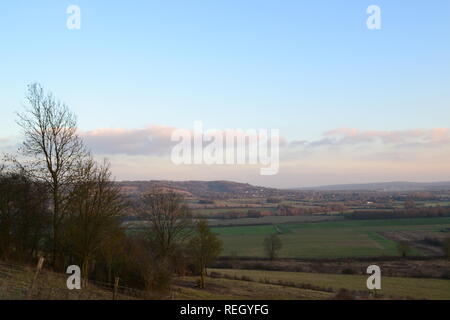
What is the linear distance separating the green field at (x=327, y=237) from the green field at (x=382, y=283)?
12115 mm

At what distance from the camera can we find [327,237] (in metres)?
67.4

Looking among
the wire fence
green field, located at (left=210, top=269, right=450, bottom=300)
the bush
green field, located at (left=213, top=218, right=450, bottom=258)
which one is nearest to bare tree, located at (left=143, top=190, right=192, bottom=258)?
green field, located at (left=210, top=269, right=450, bottom=300)

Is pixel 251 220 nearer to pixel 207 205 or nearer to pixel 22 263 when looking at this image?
pixel 207 205

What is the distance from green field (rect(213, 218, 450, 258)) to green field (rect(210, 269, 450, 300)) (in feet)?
39.7

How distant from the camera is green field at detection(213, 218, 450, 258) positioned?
55.4 m

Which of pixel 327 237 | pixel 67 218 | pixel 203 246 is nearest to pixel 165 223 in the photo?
pixel 203 246

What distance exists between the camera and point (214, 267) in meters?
49.9

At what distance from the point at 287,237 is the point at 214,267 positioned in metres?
22.5

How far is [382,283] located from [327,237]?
30475 mm

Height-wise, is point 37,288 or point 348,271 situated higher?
point 37,288

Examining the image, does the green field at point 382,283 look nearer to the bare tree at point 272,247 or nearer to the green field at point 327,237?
the bare tree at point 272,247

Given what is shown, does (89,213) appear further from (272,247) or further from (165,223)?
(272,247)

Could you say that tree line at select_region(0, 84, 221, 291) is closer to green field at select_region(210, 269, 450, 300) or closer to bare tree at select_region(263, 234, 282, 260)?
green field at select_region(210, 269, 450, 300)
